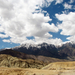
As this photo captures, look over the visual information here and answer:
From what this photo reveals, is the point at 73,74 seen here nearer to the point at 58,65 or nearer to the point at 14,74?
the point at 14,74

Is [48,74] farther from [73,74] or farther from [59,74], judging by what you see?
[73,74]

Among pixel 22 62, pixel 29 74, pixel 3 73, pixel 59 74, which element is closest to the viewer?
pixel 59 74

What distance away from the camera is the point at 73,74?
3800cm

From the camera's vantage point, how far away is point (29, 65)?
141 m

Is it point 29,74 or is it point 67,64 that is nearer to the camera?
point 29,74

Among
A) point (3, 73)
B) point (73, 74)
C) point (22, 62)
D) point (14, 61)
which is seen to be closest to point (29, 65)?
point (22, 62)

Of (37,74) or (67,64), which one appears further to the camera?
(67,64)

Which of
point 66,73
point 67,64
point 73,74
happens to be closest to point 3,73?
point 66,73

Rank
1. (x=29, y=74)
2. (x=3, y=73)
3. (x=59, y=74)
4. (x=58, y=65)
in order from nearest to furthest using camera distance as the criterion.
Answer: (x=59, y=74)
(x=29, y=74)
(x=3, y=73)
(x=58, y=65)

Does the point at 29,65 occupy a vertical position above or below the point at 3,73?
below

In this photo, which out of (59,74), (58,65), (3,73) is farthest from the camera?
(58,65)

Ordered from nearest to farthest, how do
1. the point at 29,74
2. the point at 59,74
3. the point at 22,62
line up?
the point at 59,74 → the point at 29,74 → the point at 22,62

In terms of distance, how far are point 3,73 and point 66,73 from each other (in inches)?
1119

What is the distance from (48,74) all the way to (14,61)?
361 ft
